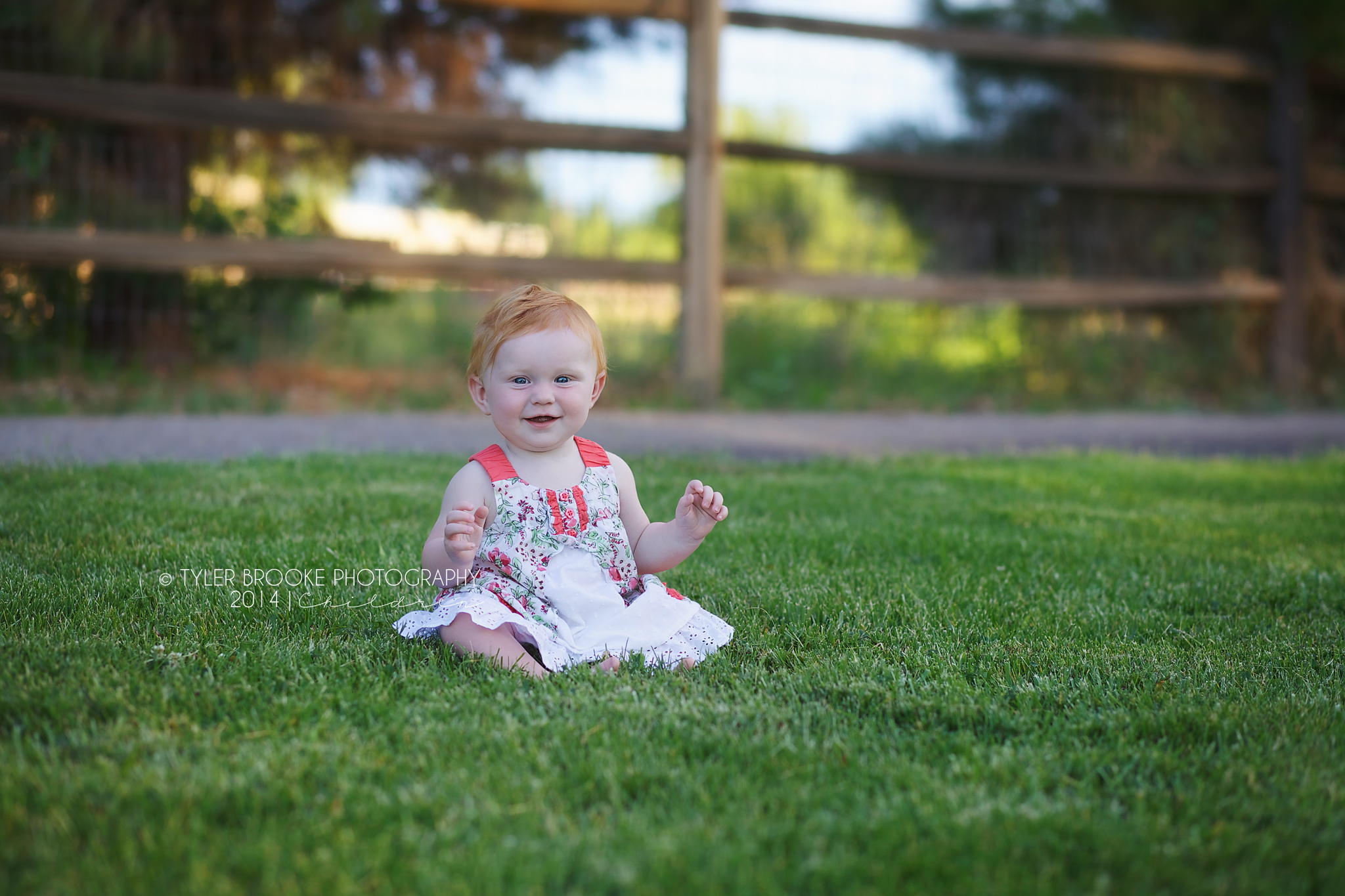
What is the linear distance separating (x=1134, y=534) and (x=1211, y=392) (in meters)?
5.69

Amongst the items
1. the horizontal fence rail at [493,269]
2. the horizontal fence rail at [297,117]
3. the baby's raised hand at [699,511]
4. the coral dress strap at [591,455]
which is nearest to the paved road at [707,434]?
the horizontal fence rail at [493,269]

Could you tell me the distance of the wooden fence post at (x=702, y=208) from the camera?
6.99 meters

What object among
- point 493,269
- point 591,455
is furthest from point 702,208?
point 591,455

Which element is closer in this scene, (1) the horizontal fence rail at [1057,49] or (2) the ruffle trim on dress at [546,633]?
(2) the ruffle trim on dress at [546,633]

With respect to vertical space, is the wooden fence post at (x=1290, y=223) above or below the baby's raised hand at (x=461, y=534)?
above

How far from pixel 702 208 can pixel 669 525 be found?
4868 millimetres

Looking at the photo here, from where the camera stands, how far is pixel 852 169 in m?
7.55

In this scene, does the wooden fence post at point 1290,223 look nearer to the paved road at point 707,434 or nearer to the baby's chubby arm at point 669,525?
the paved road at point 707,434

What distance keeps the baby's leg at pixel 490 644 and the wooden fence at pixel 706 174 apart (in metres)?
4.61

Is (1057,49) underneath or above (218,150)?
above

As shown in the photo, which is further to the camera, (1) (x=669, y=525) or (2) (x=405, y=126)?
(2) (x=405, y=126)

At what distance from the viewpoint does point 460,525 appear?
2.09 meters

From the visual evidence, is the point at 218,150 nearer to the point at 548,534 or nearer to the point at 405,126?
the point at 405,126

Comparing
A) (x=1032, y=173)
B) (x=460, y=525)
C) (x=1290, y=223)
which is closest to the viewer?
(x=460, y=525)
